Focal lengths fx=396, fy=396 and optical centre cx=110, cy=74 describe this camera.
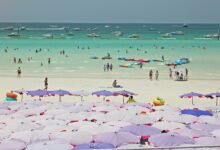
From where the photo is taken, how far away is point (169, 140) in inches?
469

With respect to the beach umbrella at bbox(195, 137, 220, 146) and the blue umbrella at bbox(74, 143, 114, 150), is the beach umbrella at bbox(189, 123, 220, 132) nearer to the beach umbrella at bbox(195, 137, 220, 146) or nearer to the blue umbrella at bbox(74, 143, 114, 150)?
the beach umbrella at bbox(195, 137, 220, 146)

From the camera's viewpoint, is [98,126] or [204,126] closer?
[98,126]

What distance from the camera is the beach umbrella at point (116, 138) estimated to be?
12164 mm

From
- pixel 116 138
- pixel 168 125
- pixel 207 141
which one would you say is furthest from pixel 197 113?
pixel 116 138

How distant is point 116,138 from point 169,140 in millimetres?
1625

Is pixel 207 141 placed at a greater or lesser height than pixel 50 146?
lesser

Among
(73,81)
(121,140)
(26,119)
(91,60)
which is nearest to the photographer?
(121,140)

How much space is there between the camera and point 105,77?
36062 mm

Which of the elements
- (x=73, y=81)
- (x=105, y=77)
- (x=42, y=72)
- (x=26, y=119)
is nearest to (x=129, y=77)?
→ (x=105, y=77)

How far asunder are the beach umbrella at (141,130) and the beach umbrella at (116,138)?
0.65 metres

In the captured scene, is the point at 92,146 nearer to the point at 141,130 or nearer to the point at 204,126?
the point at 141,130

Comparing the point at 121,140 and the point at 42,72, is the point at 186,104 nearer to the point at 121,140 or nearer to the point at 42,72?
the point at 121,140

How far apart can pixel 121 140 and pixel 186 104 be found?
1203cm

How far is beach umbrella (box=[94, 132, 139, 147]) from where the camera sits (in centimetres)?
1216
